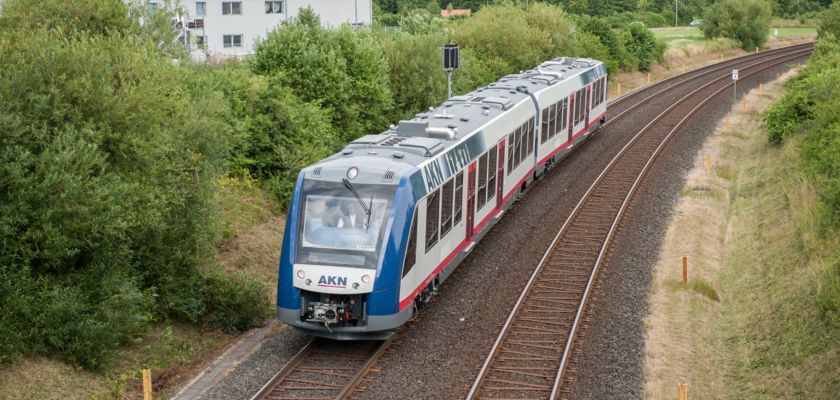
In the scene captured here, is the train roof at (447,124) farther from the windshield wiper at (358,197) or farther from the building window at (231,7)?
the building window at (231,7)

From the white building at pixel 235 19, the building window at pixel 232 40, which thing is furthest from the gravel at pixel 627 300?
the building window at pixel 232 40

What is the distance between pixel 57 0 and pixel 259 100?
7.32 metres

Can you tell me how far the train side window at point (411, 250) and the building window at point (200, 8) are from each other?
5540cm

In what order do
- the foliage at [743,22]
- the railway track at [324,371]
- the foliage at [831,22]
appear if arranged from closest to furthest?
1. the railway track at [324,371]
2. the foliage at [831,22]
3. the foliage at [743,22]

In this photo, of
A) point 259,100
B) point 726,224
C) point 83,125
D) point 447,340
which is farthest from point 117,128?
point 726,224

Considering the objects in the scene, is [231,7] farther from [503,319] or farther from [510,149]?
[503,319]

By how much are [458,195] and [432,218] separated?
7.02 ft

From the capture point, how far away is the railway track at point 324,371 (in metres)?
15.3

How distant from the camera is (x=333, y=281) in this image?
639 inches

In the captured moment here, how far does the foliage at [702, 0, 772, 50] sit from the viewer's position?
85.1m

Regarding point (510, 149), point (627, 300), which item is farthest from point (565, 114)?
point (627, 300)

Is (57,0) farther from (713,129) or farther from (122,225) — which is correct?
(713,129)

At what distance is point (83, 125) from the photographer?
15.9 metres

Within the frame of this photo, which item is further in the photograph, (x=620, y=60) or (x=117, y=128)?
(x=620, y=60)
